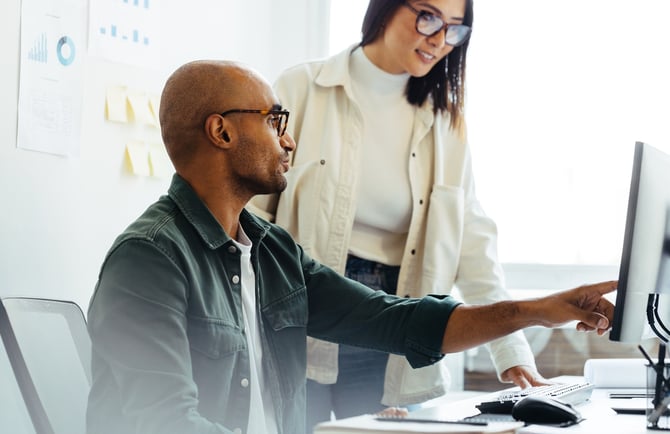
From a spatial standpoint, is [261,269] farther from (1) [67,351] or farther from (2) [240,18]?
(2) [240,18]

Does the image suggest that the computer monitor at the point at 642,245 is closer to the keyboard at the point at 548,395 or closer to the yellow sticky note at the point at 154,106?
the keyboard at the point at 548,395

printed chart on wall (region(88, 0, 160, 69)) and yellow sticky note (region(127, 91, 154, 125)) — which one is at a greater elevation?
printed chart on wall (region(88, 0, 160, 69))

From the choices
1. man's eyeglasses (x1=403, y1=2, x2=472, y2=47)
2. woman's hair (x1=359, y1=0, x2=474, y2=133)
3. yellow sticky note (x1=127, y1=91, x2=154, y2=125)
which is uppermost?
man's eyeglasses (x1=403, y1=2, x2=472, y2=47)

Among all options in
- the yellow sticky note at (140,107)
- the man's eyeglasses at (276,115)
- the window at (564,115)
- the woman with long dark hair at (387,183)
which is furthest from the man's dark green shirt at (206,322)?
the window at (564,115)

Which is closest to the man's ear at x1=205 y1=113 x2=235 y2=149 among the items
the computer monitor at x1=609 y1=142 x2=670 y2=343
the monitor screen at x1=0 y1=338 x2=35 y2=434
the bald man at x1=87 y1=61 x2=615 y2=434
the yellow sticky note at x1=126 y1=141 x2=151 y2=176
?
the bald man at x1=87 y1=61 x2=615 y2=434

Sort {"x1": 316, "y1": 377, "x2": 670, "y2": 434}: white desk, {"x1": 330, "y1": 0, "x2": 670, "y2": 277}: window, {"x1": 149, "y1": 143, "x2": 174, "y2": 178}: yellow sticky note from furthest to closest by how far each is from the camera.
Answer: {"x1": 330, "y1": 0, "x2": 670, "y2": 277}: window
{"x1": 149, "y1": 143, "x2": 174, "y2": 178}: yellow sticky note
{"x1": 316, "y1": 377, "x2": 670, "y2": 434}: white desk

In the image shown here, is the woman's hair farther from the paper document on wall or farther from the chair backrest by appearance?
the paper document on wall

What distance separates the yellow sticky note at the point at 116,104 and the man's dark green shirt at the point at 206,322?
0.70 m

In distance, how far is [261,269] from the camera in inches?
64.2

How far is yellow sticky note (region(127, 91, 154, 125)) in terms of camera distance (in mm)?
2285

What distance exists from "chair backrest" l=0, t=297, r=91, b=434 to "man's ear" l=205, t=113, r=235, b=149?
0.48 meters

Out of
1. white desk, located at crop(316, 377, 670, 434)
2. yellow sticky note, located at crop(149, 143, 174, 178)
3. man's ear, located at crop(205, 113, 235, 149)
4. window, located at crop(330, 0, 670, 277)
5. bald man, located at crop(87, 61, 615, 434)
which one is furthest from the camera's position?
window, located at crop(330, 0, 670, 277)

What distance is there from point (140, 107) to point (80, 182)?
1.08 ft

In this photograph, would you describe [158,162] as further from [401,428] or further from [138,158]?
[401,428]
